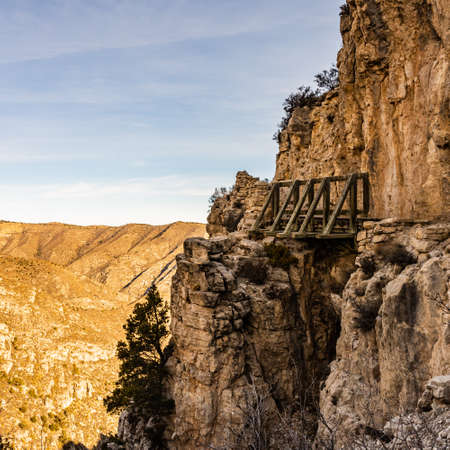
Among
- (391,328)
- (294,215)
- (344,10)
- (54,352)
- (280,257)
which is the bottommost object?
(54,352)

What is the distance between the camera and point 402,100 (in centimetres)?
1113

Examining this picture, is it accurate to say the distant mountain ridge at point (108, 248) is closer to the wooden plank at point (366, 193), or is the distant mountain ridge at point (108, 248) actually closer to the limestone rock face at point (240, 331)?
the limestone rock face at point (240, 331)

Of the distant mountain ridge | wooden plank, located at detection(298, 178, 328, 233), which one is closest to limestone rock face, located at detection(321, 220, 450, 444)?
wooden plank, located at detection(298, 178, 328, 233)

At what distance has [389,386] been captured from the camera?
860 centimetres

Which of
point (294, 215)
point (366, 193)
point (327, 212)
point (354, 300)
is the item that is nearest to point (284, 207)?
point (294, 215)

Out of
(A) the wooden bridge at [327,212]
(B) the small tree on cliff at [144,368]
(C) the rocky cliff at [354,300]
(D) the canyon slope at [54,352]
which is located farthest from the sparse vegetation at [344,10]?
(D) the canyon slope at [54,352]

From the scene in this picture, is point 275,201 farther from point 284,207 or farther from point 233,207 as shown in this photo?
point 233,207

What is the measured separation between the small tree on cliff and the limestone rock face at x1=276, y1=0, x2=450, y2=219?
12.0 meters

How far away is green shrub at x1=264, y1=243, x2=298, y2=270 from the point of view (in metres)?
15.5

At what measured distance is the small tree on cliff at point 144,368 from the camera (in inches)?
634

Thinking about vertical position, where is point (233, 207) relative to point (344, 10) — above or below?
below

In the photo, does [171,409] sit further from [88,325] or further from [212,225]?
[88,325]

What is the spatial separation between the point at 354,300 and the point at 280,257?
537cm

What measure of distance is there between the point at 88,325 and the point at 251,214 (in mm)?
37223
